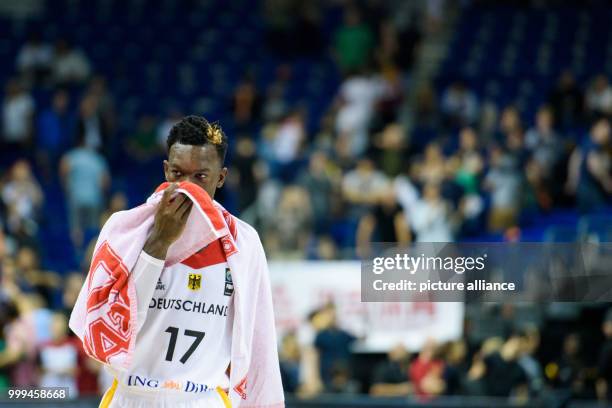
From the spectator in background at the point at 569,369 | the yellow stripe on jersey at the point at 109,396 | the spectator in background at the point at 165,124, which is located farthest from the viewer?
the spectator in background at the point at 165,124

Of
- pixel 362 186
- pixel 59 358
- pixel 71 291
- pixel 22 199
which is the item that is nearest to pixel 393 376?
pixel 59 358

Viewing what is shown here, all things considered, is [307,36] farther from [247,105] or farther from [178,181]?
[178,181]

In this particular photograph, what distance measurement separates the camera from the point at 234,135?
19.1 meters

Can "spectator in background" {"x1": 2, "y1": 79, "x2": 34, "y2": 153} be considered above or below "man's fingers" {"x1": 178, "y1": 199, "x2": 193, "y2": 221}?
above

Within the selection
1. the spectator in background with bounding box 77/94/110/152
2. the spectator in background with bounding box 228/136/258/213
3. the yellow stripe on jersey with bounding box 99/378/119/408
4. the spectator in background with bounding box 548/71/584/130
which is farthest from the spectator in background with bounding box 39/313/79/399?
the spectator in background with bounding box 548/71/584/130

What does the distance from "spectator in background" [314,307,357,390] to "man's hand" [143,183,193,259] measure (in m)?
9.26

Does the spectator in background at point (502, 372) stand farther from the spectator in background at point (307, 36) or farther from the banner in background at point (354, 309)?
the spectator in background at point (307, 36)

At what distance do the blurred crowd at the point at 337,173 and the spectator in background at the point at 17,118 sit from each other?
1.2 inches

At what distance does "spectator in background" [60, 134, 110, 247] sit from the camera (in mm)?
17203

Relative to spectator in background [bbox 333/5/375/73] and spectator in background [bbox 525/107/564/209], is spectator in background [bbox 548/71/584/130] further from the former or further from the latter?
spectator in background [bbox 333/5/375/73]

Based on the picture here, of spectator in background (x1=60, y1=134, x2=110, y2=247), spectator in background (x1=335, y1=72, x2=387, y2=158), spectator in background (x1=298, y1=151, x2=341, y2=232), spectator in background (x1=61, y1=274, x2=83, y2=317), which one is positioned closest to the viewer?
spectator in background (x1=61, y1=274, x2=83, y2=317)

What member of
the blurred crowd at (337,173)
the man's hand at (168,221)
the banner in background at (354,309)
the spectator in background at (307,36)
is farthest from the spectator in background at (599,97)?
the man's hand at (168,221)

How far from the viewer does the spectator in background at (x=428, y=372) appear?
12867 mm

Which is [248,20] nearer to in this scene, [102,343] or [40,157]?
[40,157]
